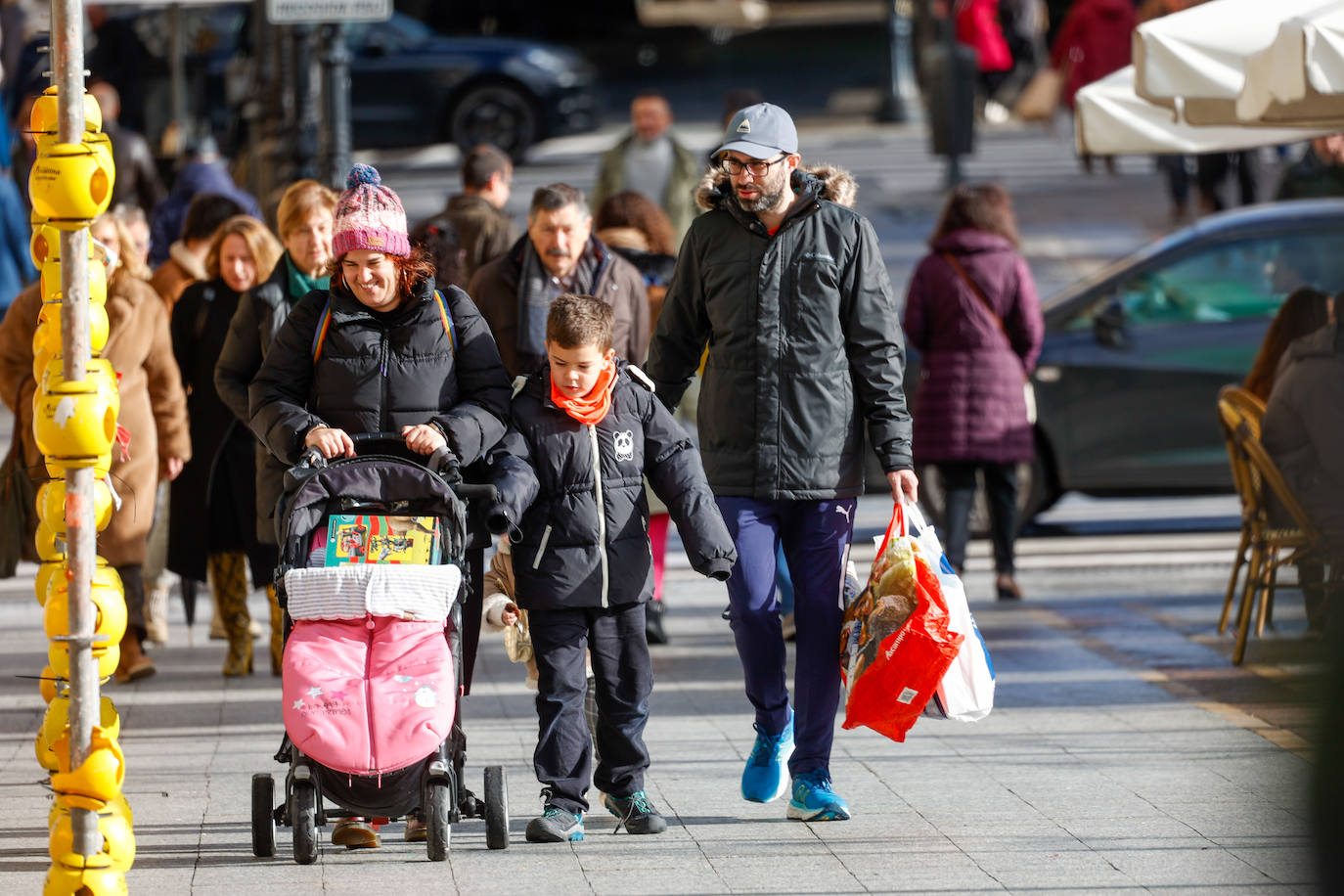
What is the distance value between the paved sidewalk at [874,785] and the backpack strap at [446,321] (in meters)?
1.45

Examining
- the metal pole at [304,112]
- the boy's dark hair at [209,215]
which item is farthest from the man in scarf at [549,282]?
the metal pole at [304,112]

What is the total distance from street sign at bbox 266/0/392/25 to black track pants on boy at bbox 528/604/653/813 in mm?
5840

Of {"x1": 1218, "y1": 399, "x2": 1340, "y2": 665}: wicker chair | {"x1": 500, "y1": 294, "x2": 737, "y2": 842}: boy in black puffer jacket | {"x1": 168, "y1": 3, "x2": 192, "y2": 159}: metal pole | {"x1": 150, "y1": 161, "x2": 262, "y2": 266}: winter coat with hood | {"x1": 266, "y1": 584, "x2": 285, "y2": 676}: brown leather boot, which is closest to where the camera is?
{"x1": 500, "y1": 294, "x2": 737, "y2": 842}: boy in black puffer jacket

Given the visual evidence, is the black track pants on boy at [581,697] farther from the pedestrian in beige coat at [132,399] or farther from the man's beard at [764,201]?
the pedestrian in beige coat at [132,399]

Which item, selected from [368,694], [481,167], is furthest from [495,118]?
[368,694]

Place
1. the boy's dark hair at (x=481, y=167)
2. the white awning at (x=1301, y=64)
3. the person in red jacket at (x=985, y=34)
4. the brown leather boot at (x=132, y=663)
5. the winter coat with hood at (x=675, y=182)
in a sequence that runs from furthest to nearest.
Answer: the person in red jacket at (x=985, y=34)
the winter coat with hood at (x=675, y=182)
the boy's dark hair at (x=481, y=167)
the brown leather boot at (x=132, y=663)
the white awning at (x=1301, y=64)

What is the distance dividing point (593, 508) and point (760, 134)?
1.26 meters

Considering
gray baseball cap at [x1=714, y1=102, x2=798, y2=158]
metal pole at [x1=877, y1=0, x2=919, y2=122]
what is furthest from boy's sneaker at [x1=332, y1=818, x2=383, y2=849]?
metal pole at [x1=877, y1=0, x2=919, y2=122]

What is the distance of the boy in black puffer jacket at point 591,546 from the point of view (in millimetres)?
5973

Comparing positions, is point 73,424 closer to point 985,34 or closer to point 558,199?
point 558,199

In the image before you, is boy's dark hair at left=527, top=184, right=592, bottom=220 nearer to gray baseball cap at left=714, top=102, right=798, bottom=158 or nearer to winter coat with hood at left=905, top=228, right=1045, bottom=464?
gray baseball cap at left=714, top=102, right=798, bottom=158

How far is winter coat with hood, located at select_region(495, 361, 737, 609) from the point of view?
5965mm

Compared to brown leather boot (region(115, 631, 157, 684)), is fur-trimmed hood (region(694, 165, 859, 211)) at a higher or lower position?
higher

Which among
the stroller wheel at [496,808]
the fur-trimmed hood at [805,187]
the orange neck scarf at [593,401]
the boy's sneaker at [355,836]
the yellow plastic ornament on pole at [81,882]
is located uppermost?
the fur-trimmed hood at [805,187]
